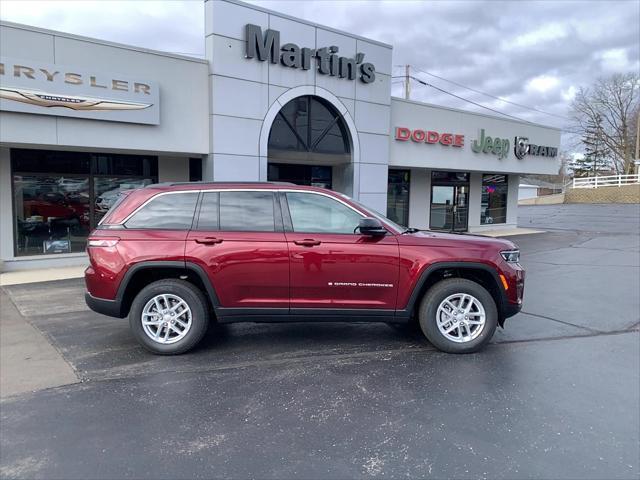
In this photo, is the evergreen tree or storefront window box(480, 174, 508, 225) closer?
storefront window box(480, 174, 508, 225)

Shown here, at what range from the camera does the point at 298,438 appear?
3.46 metres

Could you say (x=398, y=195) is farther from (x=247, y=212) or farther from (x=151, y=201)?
(x=151, y=201)

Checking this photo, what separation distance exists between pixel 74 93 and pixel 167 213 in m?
6.61

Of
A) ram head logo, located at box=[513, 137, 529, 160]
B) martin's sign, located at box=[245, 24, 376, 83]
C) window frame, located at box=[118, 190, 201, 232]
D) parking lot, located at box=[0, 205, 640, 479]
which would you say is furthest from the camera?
ram head logo, located at box=[513, 137, 529, 160]

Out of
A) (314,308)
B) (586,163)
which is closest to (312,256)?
(314,308)

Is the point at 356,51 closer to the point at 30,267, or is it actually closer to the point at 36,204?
the point at 36,204

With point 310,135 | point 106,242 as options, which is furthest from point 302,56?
point 106,242

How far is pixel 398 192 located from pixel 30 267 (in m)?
12.5

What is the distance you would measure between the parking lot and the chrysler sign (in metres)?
5.44

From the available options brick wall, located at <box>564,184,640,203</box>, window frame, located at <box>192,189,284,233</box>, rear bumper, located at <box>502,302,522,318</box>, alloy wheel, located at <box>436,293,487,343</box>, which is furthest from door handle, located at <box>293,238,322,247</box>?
brick wall, located at <box>564,184,640,203</box>

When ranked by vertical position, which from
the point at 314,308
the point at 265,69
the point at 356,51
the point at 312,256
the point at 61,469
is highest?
the point at 356,51

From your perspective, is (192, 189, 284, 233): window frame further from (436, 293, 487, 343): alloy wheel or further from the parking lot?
(436, 293, 487, 343): alloy wheel

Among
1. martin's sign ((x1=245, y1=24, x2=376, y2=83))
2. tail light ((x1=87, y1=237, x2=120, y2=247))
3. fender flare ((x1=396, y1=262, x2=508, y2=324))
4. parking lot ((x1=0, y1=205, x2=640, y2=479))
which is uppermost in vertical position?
martin's sign ((x1=245, y1=24, x2=376, y2=83))

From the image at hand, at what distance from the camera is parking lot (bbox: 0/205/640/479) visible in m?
3.14
